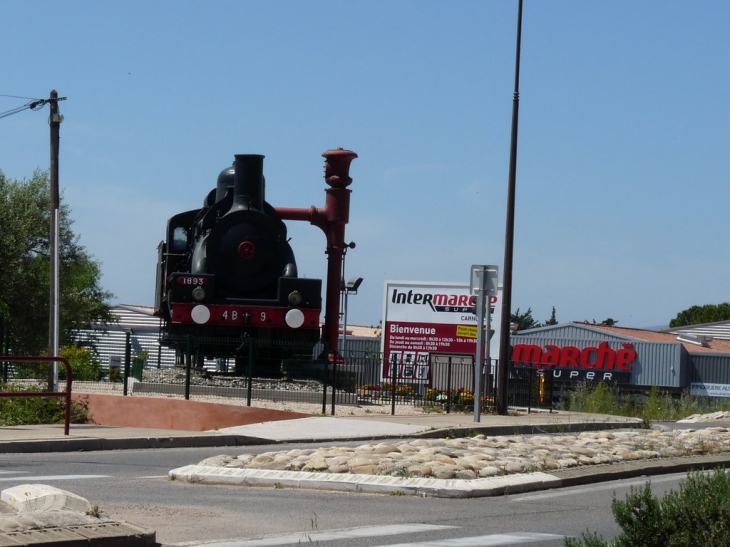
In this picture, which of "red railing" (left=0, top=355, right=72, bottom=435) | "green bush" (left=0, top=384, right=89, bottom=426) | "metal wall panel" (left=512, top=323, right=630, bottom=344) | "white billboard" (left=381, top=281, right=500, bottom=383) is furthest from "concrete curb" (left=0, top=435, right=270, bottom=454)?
"metal wall panel" (left=512, top=323, right=630, bottom=344)

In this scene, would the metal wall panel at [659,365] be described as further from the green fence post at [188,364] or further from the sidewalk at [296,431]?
the green fence post at [188,364]

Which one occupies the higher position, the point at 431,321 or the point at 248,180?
the point at 248,180

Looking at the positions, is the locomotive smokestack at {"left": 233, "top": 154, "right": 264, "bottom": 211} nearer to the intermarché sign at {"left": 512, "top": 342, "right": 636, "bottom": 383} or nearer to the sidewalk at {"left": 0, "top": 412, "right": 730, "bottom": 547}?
the sidewalk at {"left": 0, "top": 412, "right": 730, "bottom": 547}

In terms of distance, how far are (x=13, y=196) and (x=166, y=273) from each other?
1589 cm

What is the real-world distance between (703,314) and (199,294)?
309 ft

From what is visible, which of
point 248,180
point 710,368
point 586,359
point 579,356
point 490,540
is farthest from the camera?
point 710,368

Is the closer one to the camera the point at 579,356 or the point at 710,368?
the point at 579,356

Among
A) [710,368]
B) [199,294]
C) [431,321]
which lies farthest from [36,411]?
[710,368]

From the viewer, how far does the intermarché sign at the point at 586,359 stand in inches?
2304

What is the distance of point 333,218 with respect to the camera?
2925cm

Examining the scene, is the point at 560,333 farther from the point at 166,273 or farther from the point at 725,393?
the point at 166,273

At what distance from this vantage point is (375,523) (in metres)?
9.38

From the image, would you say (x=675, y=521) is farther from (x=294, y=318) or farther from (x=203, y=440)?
(x=294, y=318)

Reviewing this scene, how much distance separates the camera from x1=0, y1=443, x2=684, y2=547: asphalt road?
28.4 ft
